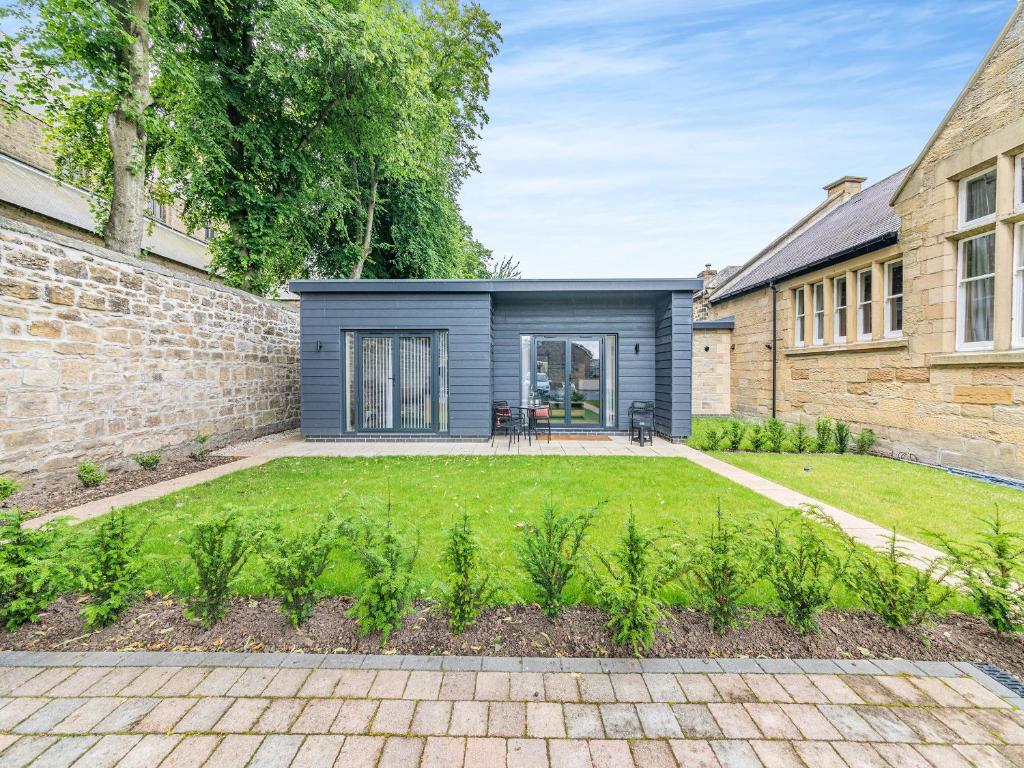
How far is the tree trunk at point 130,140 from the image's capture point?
22.5ft

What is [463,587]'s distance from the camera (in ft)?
7.88

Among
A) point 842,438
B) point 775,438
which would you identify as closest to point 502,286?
point 775,438

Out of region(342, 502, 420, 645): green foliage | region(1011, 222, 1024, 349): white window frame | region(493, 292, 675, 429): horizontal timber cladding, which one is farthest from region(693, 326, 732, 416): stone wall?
region(342, 502, 420, 645): green foliage

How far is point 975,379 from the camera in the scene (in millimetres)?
6289

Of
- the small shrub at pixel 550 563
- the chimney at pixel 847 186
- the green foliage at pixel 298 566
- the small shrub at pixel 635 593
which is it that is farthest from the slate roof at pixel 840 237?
the green foliage at pixel 298 566

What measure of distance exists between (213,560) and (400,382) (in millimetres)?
6958

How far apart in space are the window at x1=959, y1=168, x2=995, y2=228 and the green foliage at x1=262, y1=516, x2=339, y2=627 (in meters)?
9.26

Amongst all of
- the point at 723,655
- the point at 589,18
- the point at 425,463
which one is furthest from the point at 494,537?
the point at 589,18

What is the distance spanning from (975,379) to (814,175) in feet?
49.7

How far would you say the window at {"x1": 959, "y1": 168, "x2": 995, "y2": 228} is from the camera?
20.6ft

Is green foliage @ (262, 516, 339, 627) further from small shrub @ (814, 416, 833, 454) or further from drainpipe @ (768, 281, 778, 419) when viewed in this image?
drainpipe @ (768, 281, 778, 419)

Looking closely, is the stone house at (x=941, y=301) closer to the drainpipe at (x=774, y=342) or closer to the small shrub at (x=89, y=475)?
the drainpipe at (x=774, y=342)

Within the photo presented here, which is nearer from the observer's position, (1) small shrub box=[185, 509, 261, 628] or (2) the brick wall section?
(1) small shrub box=[185, 509, 261, 628]

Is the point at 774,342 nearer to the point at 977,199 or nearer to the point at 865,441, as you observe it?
the point at 865,441
